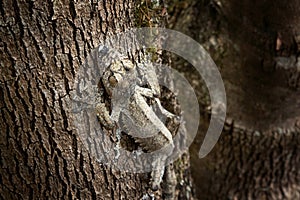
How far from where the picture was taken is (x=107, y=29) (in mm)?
1263

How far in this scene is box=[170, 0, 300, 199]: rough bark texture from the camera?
1.77m

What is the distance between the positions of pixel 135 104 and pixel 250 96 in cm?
72

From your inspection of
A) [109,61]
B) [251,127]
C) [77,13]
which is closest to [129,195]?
[109,61]

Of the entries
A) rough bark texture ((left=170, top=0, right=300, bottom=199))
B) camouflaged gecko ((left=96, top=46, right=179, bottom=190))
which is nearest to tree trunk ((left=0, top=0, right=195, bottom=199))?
camouflaged gecko ((left=96, top=46, right=179, bottom=190))

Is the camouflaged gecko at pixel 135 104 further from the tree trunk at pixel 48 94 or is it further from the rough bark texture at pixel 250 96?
the rough bark texture at pixel 250 96

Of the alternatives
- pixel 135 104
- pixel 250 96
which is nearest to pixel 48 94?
pixel 135 104

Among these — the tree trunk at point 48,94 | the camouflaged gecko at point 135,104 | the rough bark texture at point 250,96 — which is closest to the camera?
the tree trunk at point 48,94

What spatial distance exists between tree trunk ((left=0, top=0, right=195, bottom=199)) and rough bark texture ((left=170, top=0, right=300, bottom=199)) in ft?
1.92

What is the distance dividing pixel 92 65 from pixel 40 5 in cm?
21

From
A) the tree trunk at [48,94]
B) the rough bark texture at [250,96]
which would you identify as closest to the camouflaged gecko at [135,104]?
the tree trunk at [48,94]

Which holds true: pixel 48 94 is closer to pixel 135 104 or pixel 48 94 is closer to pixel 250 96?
pixel 135 104

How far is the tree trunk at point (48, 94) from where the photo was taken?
1.17 m

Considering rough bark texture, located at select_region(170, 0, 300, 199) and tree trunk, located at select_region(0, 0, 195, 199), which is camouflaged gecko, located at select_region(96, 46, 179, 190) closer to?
tree trunk, located at select_region(0, 0, 195, 199)

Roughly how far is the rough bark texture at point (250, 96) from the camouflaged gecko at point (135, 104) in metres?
0.53
